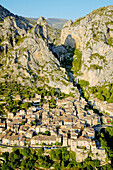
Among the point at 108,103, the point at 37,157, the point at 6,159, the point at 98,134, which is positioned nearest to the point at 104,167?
the point at 98,134

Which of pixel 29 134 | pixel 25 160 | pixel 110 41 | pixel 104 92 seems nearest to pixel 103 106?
pixel 104 92

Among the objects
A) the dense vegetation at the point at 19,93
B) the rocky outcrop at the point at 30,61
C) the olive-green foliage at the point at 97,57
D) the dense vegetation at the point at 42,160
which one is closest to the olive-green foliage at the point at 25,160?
the dense vegetation at the point at 42,160

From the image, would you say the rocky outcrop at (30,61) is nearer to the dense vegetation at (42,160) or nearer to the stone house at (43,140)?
the stone house at (43,140)

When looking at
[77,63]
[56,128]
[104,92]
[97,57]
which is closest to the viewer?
[56,128]

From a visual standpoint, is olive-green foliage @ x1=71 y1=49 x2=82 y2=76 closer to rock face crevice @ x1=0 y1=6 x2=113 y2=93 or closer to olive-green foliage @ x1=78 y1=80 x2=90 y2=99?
rock face crevice @ x1=0 y1=6 x2=113 y2=93

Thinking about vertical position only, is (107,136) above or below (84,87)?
below

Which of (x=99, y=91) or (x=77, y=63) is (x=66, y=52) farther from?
(x=99, y=91)

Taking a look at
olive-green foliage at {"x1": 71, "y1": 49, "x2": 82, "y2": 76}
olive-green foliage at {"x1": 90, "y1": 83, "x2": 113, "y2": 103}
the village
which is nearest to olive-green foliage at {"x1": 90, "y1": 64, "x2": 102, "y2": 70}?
olive-green foliage at {"x1": 71, "y1": 49, "x2": 82, "y2": 76}
